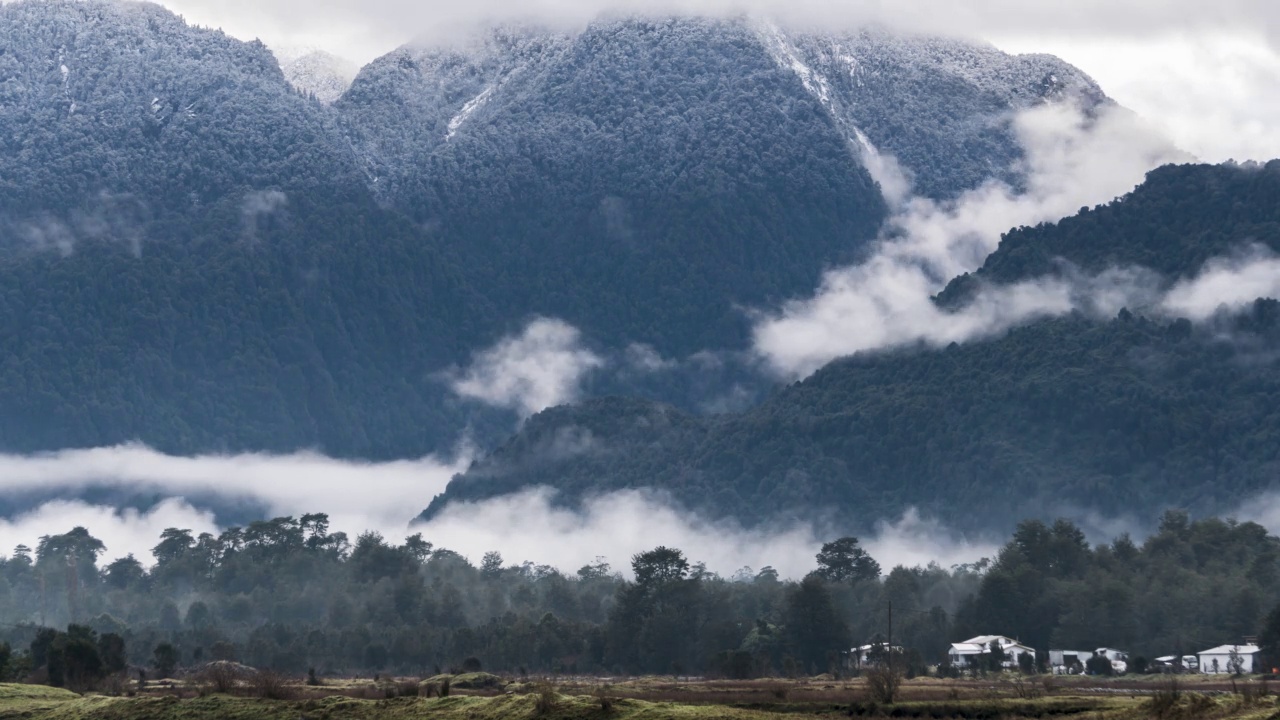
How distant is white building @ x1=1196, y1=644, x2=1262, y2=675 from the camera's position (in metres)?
163

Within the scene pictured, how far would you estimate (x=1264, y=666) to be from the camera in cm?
16000

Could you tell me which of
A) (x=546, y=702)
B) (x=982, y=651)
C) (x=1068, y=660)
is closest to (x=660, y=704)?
(x=546, y=702)

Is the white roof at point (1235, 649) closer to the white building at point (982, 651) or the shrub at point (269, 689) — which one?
the white building at point (982, 651)

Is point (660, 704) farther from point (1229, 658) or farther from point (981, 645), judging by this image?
point (981, 645)

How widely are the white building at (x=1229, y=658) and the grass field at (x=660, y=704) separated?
3101 centimetres

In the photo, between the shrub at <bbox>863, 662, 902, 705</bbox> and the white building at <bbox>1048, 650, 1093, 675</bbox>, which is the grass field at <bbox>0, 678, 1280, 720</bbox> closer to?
the shrub at <bbox>863, 662, 902, 705</bbox>

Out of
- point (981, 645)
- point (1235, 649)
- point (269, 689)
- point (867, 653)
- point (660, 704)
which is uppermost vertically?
point (981, 645)

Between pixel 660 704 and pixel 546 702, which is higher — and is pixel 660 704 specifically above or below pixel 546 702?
above

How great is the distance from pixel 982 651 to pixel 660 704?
3016 inches

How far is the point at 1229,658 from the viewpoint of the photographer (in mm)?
166625

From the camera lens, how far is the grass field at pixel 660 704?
99375mm

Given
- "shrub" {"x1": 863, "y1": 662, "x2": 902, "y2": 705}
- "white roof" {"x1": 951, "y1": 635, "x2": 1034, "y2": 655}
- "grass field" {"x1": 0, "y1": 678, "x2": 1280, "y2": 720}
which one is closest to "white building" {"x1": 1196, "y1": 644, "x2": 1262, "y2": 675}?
"white roof" {"x1": 951, "y1": 635, "x2": 1034, "y2": 655}

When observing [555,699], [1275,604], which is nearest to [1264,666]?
[1275,604]

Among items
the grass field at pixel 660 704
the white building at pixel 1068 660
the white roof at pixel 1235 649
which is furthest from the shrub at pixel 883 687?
the white roof at pixel 1235 649
